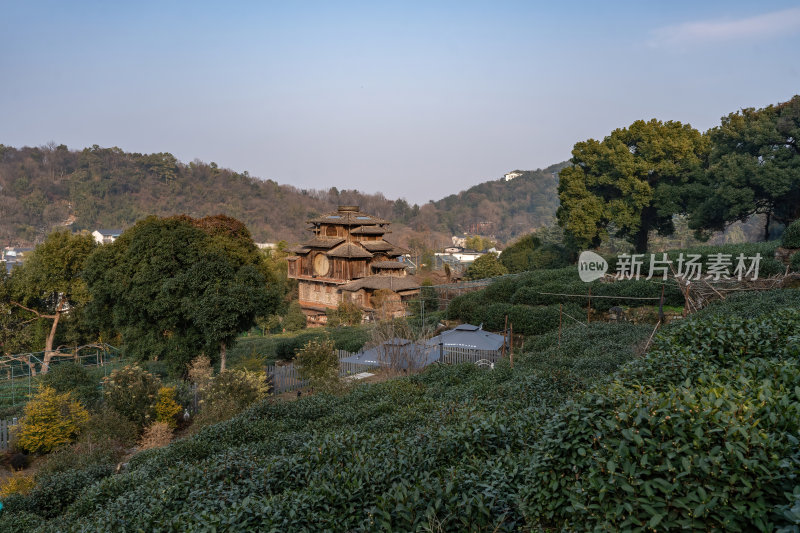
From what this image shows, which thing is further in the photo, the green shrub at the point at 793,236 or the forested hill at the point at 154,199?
the forested hill at the point at 154,199

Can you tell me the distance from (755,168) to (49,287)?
1390 inches

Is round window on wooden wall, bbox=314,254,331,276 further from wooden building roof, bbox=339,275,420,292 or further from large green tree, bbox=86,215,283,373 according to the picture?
large green tree, bbox=86,215,283,373

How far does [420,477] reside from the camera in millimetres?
5398

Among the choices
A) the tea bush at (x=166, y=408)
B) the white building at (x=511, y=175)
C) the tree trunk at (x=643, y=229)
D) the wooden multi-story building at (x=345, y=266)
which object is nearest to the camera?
the tea bush at (x=166, y=408)

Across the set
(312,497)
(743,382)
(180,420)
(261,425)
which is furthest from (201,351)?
(743,382)

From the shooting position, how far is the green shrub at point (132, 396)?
1460 cm

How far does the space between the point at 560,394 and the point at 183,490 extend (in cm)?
559

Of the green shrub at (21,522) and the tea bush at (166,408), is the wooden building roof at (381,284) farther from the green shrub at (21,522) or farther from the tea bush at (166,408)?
the green shrub at (21,522)

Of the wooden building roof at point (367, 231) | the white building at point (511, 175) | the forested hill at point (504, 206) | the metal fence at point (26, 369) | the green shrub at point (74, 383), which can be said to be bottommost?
the metal fence at point (26, 369)

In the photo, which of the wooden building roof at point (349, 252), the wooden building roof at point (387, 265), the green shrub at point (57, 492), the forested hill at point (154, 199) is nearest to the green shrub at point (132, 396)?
the green shrub at point (57, 492)

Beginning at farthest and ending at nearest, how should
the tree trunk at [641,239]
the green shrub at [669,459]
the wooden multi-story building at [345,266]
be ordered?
1. the wooden multi-story building at [345,266]
2. the tree trunk at [641,239]
3. the green shrub at [669,459]

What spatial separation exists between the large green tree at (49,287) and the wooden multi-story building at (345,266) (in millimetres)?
16598

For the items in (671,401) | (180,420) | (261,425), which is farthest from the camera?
(180,420)

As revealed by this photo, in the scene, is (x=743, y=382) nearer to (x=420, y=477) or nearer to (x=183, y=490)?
(x=420, y=477)
